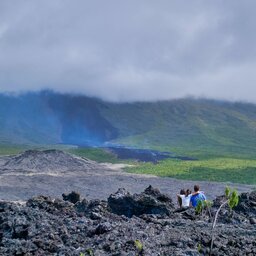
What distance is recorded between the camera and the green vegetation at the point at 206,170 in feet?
185

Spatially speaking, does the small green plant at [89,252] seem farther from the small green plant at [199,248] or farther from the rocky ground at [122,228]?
the small green plant at [199,248]

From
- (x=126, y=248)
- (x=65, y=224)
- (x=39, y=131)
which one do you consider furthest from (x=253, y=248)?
(x=39, y=131)

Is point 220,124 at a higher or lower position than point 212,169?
higher

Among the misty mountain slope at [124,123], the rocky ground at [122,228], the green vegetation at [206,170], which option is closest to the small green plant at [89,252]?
the rocky ground at [122,228]

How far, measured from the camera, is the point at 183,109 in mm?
149875

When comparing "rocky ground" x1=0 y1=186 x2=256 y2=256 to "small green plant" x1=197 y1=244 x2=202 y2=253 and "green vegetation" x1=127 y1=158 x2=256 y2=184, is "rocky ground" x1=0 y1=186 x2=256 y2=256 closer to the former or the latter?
"small green plant" x1=197 y1=244 x2=202 y2=253

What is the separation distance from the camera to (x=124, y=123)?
13588 centimetres

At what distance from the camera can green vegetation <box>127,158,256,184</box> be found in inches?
2226

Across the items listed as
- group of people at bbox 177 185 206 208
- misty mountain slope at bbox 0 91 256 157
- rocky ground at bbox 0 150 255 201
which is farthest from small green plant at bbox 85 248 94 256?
misty mountain slope at bbox 0 91 256 157

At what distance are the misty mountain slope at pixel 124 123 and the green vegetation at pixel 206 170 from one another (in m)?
38.3

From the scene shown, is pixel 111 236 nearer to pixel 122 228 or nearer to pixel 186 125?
pixel 122 228

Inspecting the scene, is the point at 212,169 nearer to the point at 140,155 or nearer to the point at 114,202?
the point at 140,155

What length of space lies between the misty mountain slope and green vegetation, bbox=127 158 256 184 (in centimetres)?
3830

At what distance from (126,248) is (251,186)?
3999cm
